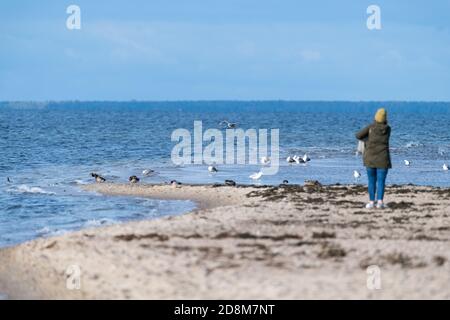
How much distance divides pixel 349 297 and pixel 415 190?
1405 cm

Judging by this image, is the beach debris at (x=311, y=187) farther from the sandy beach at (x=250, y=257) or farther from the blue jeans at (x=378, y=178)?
the blue jeans at (x=378, y=178)

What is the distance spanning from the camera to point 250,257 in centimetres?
1446

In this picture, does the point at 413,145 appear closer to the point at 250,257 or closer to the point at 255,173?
the point at 255,173

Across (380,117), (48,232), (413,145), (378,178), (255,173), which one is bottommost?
(413,145)

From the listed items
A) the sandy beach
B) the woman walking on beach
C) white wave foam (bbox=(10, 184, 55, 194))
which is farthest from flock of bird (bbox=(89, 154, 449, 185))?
the sandy beach

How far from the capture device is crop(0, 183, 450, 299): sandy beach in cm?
1287

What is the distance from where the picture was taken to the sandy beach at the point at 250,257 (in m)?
12.9

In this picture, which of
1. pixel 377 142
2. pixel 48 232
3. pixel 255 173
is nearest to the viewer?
pixel 377 142

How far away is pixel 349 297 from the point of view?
12352mm

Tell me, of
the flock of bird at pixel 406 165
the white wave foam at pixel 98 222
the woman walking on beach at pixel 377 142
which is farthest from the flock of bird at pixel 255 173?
the woman walking on beach at pixel 377 142

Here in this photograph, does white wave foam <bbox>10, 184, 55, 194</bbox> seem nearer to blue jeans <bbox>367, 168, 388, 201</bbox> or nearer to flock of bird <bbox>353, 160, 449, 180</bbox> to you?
flock of bird <bbox>353, 160, 449, 180</bbox>

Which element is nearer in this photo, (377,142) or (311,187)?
(377,142)

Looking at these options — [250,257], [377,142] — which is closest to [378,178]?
[377,142]
